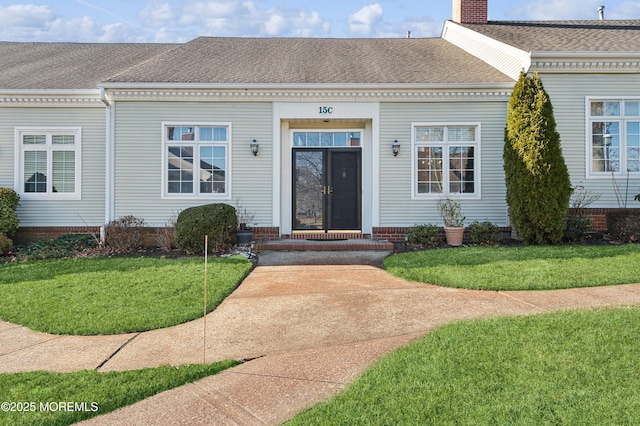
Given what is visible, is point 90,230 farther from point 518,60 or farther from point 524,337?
point 518,60

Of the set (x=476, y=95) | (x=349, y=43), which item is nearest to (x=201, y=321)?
(x=476, y=95)

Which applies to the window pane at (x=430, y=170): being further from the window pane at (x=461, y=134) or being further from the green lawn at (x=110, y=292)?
the green lawn at (x=110, y=292)

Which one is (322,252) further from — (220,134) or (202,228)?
(220,134)

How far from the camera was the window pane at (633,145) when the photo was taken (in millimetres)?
10117

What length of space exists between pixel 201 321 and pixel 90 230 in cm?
757

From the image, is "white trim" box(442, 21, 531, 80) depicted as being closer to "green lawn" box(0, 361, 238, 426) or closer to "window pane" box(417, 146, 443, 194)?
"window pane" box(417, 146, 443, 194)

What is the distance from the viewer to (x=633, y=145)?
33.2 ft

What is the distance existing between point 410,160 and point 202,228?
17.3ft

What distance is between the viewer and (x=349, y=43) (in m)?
14.4

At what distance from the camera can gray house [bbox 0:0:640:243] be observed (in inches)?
397

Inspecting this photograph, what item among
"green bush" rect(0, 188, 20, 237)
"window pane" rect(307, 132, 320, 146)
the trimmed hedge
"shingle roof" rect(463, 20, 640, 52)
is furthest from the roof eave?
the trimmed hedge

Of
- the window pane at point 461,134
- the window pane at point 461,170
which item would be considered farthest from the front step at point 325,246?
the window pane at point 461,134

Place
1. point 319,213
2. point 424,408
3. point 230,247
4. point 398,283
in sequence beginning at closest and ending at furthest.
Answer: point 424,408, point 398,283, point 230,247, point 319,213

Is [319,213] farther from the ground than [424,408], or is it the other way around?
[319,213]
